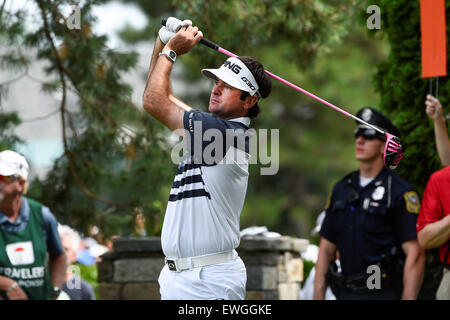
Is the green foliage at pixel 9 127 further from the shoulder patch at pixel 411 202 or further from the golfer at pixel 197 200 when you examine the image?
the shoulder patch at pixel 411 202

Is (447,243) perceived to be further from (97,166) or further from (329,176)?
(329,176)

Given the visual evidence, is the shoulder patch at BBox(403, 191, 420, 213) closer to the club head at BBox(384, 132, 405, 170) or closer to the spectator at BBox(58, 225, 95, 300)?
the club head at BBox(384, 132, 405, 170)

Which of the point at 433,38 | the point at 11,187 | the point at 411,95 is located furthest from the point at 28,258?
the point at 411,95

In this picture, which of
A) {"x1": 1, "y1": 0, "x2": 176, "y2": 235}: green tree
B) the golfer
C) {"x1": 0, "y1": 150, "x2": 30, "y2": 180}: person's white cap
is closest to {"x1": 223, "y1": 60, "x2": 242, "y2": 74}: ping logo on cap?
the golfer

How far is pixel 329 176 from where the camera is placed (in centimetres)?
2436

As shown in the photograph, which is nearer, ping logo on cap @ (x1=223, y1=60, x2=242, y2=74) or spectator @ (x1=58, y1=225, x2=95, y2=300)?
ping logo on cap @ (x1=223, y1=60, x2=242, y2=74)

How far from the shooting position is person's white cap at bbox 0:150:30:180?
500 cm

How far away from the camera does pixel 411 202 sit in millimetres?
5348

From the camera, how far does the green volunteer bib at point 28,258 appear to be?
496 centimetres

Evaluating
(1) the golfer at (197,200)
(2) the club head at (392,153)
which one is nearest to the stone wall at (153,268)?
(2) the club head at (392,153)

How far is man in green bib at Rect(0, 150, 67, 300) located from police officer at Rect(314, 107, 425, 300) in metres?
2.05

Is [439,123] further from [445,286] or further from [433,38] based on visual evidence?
[445,286]

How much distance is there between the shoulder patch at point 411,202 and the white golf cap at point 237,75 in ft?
5.98

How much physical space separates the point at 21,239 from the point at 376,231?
95.5 inches
